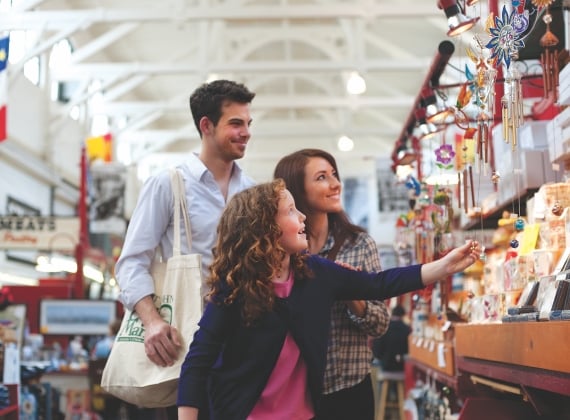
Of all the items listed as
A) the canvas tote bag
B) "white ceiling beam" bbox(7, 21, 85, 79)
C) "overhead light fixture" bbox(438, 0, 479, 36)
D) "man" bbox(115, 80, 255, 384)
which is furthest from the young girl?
"white ceiling beam" bbox(7, 21, 85, 79)

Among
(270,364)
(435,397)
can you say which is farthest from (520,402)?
(435,397)

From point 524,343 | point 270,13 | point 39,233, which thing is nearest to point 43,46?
→ point 39,233

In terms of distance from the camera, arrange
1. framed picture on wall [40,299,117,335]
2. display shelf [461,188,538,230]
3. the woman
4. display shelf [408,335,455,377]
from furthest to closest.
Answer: framed picture on wall [40,299,117,335], display shelf [408,335,455,377], display shelf [461,188,538,230], the woman

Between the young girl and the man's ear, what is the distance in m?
0.57

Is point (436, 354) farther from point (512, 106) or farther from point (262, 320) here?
point (262, 320)

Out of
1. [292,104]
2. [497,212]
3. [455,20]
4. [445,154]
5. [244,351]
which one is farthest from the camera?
[292,104]

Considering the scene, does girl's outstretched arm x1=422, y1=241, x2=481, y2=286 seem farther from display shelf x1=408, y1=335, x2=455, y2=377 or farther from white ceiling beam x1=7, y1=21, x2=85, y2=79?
white ceiling beam x1=7, y1=21, x2=85, y2=79

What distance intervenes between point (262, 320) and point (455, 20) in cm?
200

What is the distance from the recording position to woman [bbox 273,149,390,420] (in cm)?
250

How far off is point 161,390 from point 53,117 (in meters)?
14.2

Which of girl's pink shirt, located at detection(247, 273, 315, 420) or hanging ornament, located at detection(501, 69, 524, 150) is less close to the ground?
hanging ornament, located at detection(501, 69, 524, 150)

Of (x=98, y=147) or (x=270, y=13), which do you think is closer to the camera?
(x=270, y=13)

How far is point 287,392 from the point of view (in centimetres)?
211

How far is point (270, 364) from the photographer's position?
208cm
